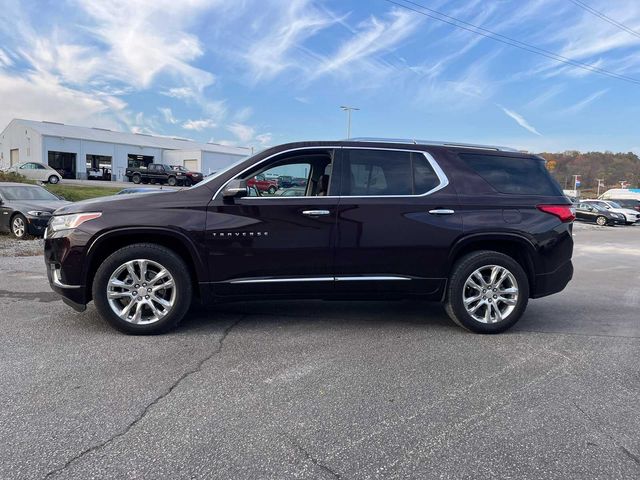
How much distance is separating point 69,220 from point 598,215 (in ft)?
112

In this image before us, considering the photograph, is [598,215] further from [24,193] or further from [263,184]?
[263,184]

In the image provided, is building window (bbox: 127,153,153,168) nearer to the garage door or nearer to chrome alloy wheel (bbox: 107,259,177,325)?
the garage door

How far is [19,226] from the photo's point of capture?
12.4 metres

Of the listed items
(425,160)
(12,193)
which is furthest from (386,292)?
(12,193)

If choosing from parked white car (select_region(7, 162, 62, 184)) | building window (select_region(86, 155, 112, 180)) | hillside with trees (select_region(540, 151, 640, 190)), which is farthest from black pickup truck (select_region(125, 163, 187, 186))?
hillside with trees (select_region(540, 151, 640, 190))

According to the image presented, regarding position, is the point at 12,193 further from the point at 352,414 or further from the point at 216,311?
the point at 352,414

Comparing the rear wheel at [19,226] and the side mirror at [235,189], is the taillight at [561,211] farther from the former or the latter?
the rear wheel at [19,226]

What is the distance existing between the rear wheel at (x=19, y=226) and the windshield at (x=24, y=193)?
0.79 metres

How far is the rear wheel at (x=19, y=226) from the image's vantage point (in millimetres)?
12312

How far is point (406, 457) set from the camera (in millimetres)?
2826

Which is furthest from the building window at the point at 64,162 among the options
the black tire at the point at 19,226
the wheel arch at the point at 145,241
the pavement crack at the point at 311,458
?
the pavement crack at the point at 311,458

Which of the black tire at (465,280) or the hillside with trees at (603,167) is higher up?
the hillside with trees at (603,167)

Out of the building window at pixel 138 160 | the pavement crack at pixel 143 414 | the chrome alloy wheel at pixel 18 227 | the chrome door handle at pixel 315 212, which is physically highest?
the building window at pixel 138 160

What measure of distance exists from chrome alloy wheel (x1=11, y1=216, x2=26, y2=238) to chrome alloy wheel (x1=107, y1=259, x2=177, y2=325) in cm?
935
